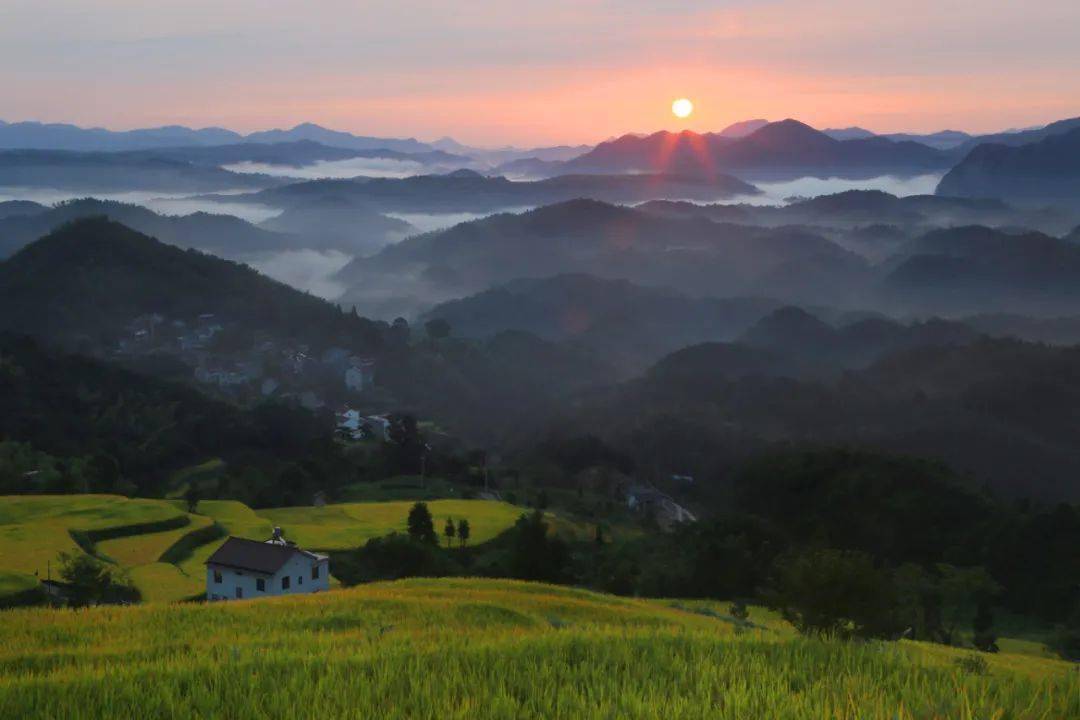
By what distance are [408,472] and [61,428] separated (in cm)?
3536

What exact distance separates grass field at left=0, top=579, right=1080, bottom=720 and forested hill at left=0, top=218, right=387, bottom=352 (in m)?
147

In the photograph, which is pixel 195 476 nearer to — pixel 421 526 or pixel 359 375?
pixel 421 526

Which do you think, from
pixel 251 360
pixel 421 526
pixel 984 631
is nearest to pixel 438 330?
pixel 251 360

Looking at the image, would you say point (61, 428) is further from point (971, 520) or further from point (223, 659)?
point (223, 659)

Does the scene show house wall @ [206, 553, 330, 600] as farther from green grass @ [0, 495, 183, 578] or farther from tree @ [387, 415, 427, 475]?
tree @ [387, 415, 427, 475]

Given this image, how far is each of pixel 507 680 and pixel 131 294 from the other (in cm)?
16349

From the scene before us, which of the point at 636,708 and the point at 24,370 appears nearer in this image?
the point at 636,708

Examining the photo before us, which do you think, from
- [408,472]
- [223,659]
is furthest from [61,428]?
[223,659]

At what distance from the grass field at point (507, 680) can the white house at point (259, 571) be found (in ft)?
71.4

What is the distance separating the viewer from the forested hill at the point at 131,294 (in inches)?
5723

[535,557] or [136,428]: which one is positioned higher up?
[535,557]

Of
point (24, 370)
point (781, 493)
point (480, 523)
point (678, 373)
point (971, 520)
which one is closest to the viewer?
point (480, 523)

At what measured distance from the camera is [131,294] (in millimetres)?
153750

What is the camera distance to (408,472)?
86688 millimetres
